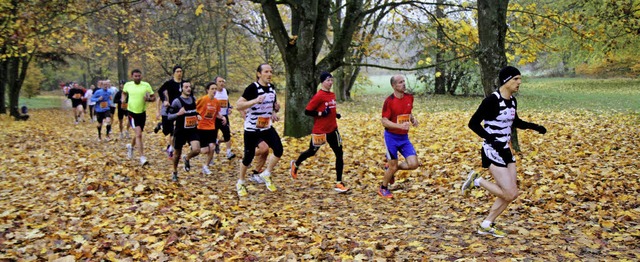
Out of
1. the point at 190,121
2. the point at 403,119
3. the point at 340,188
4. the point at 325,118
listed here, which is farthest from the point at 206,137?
the point at 403,119

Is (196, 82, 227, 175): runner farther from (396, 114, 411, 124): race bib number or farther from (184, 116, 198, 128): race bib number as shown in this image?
(396, 114, 411, 124): race bib number

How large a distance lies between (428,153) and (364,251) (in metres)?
5.91

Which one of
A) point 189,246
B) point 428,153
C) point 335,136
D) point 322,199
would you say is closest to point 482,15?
point 428,153

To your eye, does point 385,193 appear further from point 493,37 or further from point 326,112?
point 493,37

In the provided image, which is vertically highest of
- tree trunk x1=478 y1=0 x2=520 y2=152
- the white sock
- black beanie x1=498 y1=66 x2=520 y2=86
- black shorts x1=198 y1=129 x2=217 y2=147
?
tree trunk x1=478 y1=0 x2=520 y2=152

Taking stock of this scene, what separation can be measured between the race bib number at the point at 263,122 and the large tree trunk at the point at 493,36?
4.55 metres

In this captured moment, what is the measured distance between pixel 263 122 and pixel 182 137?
201cm

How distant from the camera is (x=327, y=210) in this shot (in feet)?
22.7

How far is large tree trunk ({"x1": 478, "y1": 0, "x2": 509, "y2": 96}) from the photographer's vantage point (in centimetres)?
903

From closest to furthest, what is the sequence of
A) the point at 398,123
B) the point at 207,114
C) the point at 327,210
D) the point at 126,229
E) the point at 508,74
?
the point at 508,74 → the point at 126,229 → the point at 327,210 → the point at 398,123 → the point at 207,114

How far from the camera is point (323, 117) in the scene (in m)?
7.71

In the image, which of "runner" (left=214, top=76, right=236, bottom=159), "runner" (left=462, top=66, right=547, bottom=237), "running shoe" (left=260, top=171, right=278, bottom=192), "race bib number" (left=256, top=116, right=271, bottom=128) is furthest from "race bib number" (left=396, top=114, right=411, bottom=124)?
"runner" (left=214, top=76, right=236, bottom=159)

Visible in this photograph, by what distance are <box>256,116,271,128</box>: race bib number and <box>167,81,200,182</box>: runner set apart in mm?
1791

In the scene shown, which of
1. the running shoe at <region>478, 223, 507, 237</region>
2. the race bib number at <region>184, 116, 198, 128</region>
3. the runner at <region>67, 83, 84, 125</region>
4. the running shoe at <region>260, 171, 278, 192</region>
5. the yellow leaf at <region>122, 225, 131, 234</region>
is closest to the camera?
the running shoe at <region>478, 223, 507, 237</region>
